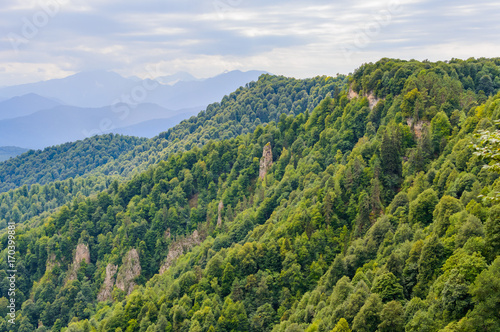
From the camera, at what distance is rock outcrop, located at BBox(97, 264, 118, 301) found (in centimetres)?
11606

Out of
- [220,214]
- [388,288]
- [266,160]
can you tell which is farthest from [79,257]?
[388,288]

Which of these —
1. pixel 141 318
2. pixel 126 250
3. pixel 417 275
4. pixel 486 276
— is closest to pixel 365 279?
pixel 417 275

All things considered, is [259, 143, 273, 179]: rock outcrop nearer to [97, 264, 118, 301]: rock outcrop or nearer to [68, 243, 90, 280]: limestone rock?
[97, 264, 118, 301]: rock outcrop

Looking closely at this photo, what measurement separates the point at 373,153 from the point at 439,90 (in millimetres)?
16606

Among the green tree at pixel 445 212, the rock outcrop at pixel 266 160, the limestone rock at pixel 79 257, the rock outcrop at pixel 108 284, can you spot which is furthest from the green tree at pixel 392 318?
the limestone rock at pixel 79 257

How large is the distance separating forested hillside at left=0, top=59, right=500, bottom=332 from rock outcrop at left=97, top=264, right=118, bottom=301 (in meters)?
0.34

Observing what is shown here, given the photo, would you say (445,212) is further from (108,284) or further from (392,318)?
(108,284)

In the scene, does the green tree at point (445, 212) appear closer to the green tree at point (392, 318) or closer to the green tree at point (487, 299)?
the green tree at point (392, 318)

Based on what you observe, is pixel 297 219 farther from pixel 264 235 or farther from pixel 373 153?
pixel 373 153

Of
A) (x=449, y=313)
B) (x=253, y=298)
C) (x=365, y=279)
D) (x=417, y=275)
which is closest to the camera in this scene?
(x=449, y=313)

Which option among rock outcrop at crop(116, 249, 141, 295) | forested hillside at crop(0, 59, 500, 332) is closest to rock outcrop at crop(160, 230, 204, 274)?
forested hillside at crop(0, 59, 500, 332)

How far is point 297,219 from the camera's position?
76375 mm

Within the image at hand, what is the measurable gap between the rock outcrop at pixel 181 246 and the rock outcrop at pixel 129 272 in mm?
7041

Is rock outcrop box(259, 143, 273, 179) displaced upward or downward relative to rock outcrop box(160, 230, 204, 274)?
upward
